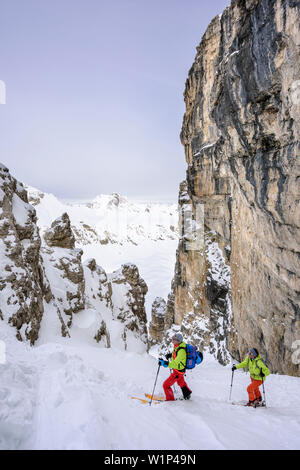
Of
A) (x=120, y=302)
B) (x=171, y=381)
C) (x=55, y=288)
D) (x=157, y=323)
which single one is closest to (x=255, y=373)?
(x=171, y=381)

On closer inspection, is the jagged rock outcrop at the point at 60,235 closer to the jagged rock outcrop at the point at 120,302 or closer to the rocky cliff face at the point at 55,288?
the rocky cliff face at the point at 55,288

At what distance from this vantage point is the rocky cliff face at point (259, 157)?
784cm

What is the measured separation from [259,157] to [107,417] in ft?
34.7

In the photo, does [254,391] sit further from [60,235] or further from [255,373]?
[60,235]

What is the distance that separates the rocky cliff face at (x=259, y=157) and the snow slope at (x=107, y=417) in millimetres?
5096

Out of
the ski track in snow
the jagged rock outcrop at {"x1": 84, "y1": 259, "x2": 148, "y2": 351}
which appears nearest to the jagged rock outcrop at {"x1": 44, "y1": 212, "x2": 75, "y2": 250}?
the jagged rock outcrop at {"x1": 84, "y1": 259, "x2": 148, "y2": 351}

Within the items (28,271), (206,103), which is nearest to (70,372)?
(28,271)

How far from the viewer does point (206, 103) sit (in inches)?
806

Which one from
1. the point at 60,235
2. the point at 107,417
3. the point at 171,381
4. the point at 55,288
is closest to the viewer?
the point at 107,417

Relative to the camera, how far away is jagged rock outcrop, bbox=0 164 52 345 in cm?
1143

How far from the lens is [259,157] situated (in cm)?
1031

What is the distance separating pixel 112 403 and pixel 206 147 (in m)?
20.6
